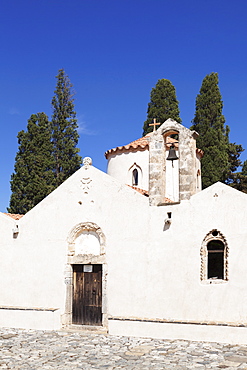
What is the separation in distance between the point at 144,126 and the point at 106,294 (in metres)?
15.3

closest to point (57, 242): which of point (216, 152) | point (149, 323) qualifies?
point (149, 323)

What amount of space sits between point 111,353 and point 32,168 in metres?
16.7

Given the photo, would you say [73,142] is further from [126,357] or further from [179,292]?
[126,357]

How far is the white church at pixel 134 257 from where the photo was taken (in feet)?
36.0

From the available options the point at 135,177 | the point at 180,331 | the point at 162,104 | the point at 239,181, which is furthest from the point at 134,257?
the point at 239,181

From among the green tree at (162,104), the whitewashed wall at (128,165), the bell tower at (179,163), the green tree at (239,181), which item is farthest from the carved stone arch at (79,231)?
the green tree at (239,181)

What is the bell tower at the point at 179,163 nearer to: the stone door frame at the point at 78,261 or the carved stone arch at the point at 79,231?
the carved stone arch at the point at 79,231

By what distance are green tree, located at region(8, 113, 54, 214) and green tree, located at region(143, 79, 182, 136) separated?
6.13 metres

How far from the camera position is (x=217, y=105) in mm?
24859

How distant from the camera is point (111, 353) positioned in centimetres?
956

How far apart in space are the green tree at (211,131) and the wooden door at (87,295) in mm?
11773

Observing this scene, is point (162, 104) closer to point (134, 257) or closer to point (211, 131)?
point (211, 131)

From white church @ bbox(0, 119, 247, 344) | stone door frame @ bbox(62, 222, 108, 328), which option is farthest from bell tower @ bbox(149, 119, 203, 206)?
stone door frame @ bbox(62, 222, 108, 328)

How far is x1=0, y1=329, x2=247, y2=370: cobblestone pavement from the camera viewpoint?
27.8 ft
